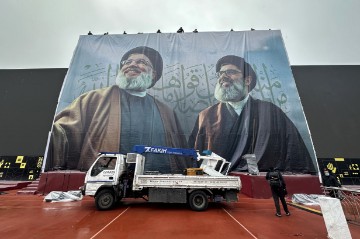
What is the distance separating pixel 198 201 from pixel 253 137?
8226 millimetres

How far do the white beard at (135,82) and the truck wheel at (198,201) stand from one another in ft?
34.7

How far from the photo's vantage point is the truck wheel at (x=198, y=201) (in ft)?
26.2

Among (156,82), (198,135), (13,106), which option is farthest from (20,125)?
(198,135)

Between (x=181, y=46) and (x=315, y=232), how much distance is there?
16331 mm

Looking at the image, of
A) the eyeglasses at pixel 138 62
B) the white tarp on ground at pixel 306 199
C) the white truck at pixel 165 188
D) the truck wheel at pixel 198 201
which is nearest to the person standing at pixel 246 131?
the white tarp on ground at pixel 306 199

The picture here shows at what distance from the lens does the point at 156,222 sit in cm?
639

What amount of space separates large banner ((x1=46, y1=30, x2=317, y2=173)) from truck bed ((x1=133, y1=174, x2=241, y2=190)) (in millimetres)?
5531

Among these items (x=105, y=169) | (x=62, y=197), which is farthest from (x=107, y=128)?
(x=105, y=169)

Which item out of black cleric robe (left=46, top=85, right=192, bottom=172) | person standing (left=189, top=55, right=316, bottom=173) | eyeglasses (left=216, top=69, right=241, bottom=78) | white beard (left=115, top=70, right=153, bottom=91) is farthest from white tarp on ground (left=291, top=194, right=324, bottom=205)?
white beard (left=115, top=70, right=153, bottom=91)

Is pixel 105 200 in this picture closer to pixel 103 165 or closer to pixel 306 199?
pixel 103 165

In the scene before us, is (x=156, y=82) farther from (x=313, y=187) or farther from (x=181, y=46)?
(x=313, y=187)

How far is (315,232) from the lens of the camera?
18.1 feet

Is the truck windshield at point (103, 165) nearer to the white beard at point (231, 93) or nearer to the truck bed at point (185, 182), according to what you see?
the truck bed at point (185, 182)

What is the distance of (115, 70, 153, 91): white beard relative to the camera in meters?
16.5
